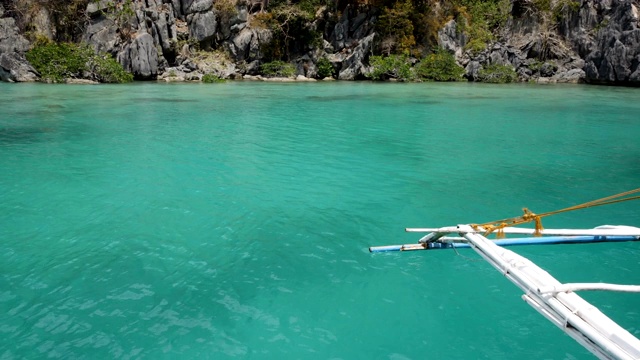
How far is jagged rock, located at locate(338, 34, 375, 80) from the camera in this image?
44.1 meters

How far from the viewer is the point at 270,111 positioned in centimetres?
2147

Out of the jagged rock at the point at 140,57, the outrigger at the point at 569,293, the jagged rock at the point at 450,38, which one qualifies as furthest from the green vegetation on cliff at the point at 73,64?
the outrigger at the point at 569,293

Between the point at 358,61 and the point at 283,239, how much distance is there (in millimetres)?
38935

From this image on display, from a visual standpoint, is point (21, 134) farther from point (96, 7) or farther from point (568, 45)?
point (568, 45)

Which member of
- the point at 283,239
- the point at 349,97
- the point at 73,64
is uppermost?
the point at 73,64

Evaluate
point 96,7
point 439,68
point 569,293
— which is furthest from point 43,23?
point 569,293

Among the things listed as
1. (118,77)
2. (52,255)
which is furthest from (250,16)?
(52,255)

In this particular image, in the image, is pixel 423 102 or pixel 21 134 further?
pixel 423 102

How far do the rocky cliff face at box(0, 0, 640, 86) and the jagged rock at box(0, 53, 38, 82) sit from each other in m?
2.92

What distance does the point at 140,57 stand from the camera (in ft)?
127

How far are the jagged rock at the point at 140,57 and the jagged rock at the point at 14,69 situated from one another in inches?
271

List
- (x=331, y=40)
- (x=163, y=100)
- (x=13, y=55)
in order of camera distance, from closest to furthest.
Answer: (x=163, y=100) < (x=13, y=55) < (x=331, y=40)

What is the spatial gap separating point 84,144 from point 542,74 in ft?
138

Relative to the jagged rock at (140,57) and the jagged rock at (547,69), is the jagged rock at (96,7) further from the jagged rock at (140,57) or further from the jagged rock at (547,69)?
the jagged rock at (547,69)
